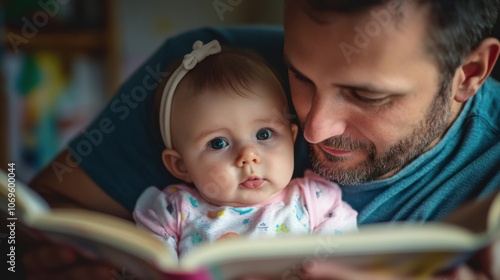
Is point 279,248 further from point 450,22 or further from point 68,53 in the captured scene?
point 68,53

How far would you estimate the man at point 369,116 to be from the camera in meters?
1.07

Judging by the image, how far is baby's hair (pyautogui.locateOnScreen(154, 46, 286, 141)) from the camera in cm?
118

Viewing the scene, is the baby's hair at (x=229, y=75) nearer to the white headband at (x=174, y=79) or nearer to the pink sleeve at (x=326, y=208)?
the white headband at (x=174, y=79)

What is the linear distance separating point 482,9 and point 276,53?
0.46 m

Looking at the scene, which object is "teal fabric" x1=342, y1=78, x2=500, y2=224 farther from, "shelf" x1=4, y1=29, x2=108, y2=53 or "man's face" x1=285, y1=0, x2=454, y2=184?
"shelf" x1=4, y1=29, x2=108, y2=53

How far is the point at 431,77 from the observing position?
3.69ft

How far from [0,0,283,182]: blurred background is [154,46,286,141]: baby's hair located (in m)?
1.48

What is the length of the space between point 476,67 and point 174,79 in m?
0.60

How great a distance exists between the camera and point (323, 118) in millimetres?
1144

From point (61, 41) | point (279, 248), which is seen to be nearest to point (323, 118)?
point (279, 248)

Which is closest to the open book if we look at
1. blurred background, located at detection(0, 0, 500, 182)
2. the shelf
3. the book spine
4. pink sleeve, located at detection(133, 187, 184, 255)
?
the book spine

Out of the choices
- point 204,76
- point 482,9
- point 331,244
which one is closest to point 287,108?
point 204,76

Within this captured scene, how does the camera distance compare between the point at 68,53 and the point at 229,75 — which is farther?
the point at 68,53

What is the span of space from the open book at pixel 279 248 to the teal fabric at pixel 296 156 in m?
0.35
